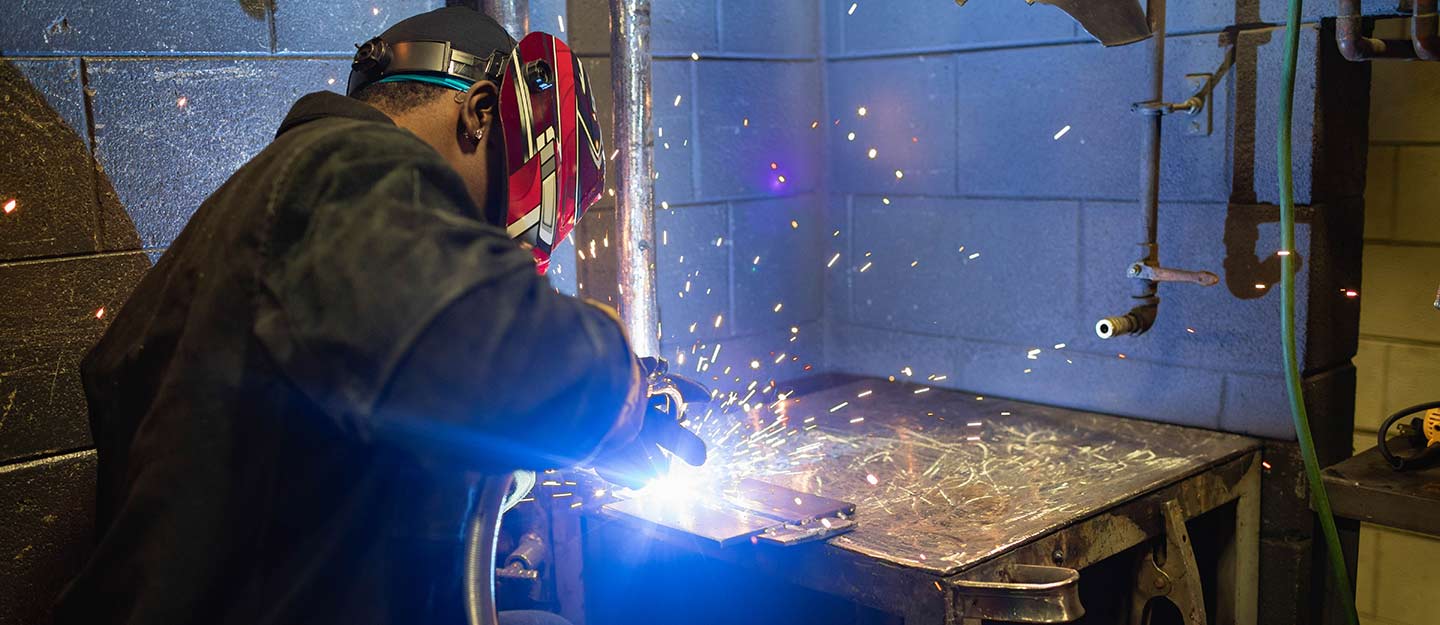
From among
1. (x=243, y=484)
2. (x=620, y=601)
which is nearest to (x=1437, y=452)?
(x=620, y=601)

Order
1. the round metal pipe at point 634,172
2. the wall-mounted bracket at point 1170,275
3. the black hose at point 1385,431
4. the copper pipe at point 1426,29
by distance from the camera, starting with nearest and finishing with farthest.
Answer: the copper pipe at point 1426,29 < the black hose at point 1385,431 < the wall-mounted bracket at point 1170,275 < the round metal pipe at point 634,172

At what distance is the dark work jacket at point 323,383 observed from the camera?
1026 millimetres

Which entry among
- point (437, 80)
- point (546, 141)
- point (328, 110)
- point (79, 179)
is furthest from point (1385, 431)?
point (79, 179)

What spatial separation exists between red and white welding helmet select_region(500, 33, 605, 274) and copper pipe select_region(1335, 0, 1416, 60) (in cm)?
133

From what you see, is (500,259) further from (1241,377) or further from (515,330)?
(1241,377)

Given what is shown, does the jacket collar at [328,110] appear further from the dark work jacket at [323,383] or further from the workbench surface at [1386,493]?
the workbench surface at [1386,493]

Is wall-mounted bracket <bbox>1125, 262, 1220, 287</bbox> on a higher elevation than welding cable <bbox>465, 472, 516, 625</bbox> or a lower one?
higher

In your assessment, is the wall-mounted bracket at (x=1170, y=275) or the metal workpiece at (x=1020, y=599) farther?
the wall-mounted bracket at (x=1170, y=275)

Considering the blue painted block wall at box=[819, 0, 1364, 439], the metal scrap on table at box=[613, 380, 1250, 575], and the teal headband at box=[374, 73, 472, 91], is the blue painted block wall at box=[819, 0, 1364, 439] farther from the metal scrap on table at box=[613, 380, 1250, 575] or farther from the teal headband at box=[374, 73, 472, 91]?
the teal headband at box=[374, 73, 472, 91]

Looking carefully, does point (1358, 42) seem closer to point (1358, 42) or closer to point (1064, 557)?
point (1358, 42)

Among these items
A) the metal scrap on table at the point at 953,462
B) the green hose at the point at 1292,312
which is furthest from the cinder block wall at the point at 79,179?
the green hose at the point at 1292,312

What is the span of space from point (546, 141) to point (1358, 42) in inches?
57.1

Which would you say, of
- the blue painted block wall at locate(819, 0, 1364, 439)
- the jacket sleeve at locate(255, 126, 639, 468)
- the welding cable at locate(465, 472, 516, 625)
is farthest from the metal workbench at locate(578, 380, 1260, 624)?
the jacket sleeve at locate(255, 126, 639, 468)

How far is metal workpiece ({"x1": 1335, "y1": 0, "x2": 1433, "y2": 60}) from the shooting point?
6.63ft
